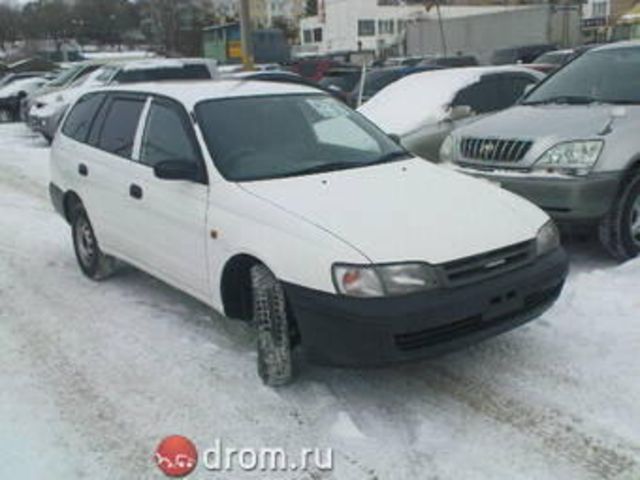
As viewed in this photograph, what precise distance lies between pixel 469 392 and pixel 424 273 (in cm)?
82

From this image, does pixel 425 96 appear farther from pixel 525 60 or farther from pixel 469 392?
pixel 525 60

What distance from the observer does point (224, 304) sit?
4.42 metres

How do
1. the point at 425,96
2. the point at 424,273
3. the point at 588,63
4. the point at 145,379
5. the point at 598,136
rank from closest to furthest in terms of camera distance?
1. the point at 424,273
2. the point at 145,379
3. the point at 598,136
4. the point at 588,63
5. the point at 425,96

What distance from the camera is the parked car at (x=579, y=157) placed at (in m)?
5.70

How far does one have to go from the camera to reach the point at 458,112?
874cm

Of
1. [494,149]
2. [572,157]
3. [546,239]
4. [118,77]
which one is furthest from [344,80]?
[546,239]

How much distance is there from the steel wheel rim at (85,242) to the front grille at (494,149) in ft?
10.6

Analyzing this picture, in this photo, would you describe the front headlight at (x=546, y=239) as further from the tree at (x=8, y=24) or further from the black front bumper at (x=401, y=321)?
the tree at (x=8, y=24)

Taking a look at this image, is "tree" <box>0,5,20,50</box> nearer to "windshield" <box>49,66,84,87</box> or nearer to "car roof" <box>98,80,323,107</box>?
"windshield" <box>49,66,84,87</box>

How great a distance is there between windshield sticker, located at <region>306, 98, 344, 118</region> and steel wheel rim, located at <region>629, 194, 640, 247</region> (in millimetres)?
2405

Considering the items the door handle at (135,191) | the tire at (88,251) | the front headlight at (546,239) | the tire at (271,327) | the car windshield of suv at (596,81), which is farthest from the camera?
the car windshield of suv at (596,81)

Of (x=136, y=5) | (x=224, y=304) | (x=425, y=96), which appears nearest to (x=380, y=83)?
(x=425, y=96)

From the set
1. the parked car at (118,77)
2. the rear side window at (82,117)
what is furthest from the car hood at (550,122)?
the parked car at (118,77)

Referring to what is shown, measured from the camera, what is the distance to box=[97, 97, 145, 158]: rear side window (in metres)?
5.46
